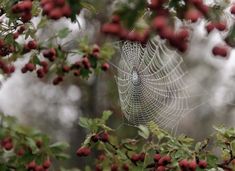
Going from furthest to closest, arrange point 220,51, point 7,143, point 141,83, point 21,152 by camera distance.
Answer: point 141,83, point 21,152, point 7,143, point 220,51

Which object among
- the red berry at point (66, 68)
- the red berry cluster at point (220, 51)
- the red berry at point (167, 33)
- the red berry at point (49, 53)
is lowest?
the red berry at point (66, 68)

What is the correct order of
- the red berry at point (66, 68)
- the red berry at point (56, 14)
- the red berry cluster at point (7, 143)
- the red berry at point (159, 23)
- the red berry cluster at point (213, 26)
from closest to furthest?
the red berry at point (159, 23)
the red berry at point (56, 14)
the red berry cluster at point (213, 26)
the red berry cluster at point (7, 143)
the red berry at point (66, 68)

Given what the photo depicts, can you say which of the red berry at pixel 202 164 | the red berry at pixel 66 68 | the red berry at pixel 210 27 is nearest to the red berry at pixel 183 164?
the red berry at pixel 202 164

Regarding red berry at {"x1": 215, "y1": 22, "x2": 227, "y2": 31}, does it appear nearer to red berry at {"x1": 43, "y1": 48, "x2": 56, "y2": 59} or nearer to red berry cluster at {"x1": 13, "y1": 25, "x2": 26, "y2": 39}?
red berry at {"x1": 43, "y1": 48, "x2": 56, "y2": 59}

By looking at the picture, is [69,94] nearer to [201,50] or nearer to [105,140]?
[201,50]

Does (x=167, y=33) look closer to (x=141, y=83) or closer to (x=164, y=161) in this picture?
(x=164, y=161)

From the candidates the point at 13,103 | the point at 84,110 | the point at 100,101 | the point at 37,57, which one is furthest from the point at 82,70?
the point at 13,103

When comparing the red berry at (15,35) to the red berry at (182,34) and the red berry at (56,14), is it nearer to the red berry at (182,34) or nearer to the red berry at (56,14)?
the red berry at (56,14)

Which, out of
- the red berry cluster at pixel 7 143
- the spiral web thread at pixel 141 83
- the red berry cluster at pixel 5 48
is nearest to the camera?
the red berry cluster at pixel 7 143

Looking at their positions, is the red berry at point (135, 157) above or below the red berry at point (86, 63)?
below

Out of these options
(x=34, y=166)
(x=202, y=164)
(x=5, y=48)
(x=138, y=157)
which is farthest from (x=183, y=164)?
(x=5, y=48)
